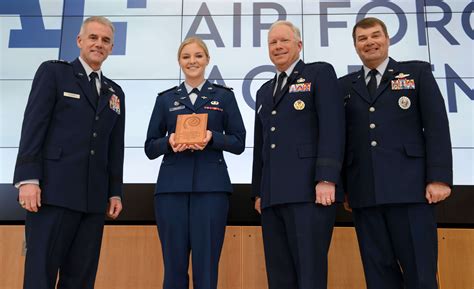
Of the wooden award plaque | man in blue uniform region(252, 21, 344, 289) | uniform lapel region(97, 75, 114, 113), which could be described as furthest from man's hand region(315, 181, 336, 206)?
uniform lapel region(97, 75, 114, 113)

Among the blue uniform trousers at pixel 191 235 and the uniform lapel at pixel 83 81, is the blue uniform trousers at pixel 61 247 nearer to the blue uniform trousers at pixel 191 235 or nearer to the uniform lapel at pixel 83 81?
the blue uniform trousers at pixel 191 235

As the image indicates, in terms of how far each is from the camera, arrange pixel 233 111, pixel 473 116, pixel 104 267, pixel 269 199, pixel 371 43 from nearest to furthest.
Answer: pixel 269 199 < pixel 371 43 < pixel 233 111 < pixel 104 267 < pixel 473 116

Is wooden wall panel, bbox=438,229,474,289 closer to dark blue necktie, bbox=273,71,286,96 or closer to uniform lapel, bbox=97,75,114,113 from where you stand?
dark blue necktie, bbox=273,71,286,96

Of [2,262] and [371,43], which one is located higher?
[371,43]

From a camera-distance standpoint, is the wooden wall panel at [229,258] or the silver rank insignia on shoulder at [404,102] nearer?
the silver rank insignia on shoulder at [404,102]

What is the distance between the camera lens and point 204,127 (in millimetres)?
2381

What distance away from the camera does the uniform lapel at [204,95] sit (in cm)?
259

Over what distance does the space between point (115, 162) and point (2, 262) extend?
1689 mm

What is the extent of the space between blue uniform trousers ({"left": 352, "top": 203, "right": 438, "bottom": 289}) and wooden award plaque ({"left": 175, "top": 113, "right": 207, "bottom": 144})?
0.93 meters

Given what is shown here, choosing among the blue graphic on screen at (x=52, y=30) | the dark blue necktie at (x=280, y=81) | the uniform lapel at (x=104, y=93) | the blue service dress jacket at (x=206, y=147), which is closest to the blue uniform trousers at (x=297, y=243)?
the blue service dress jacket at (x=206, y=147)

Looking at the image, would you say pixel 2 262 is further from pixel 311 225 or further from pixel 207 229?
pixel 311 225

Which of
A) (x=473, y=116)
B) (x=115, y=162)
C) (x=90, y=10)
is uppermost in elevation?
(x=90, y=10)

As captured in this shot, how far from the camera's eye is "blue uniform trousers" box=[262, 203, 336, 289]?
207 centimetres

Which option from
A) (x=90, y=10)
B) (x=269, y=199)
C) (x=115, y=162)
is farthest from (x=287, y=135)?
(x=90, y=10)
